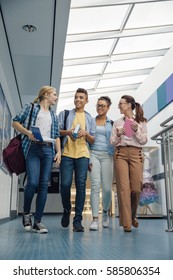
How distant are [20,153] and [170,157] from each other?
1.35m

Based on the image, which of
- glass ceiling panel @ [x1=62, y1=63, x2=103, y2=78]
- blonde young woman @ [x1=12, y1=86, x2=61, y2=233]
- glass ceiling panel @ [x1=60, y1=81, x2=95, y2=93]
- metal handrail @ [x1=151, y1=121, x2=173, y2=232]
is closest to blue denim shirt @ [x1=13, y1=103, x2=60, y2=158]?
blonde young woman @ [x1=12, y1=86, x2=61, y2=233]

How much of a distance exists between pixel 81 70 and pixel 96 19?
2359 mm

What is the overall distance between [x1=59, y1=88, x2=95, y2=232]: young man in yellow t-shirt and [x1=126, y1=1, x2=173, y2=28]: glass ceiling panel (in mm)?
3063

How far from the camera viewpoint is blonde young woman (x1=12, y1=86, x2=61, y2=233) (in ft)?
8.40

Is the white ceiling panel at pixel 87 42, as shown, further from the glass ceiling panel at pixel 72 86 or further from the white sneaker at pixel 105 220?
the white sneaker at pixel 105 220

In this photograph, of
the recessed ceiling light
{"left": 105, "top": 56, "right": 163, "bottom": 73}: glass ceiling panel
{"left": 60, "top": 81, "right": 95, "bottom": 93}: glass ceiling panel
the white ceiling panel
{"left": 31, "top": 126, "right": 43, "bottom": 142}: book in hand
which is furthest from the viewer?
{"left": 60, "top": 81, "right": 95, "bottom": 93}: glass ceiling panel

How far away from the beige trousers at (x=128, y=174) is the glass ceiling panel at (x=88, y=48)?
3.81 m

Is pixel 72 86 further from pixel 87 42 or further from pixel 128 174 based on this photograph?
pixel 128 174

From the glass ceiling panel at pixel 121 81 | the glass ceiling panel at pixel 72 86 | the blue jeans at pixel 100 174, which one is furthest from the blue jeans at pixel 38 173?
the glass ceiling panel at pixel 121 81

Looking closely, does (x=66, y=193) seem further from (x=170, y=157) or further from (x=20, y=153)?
(x=170, y=157)

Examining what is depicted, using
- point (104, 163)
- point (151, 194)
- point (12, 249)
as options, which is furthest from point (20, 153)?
point (151, 194)

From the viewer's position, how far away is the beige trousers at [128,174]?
282 centimetres

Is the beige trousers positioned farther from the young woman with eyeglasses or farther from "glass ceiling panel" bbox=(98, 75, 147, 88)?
"glass ceiling panel" bbox=(98, 75, 147, 88)

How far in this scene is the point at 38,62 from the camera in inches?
165
